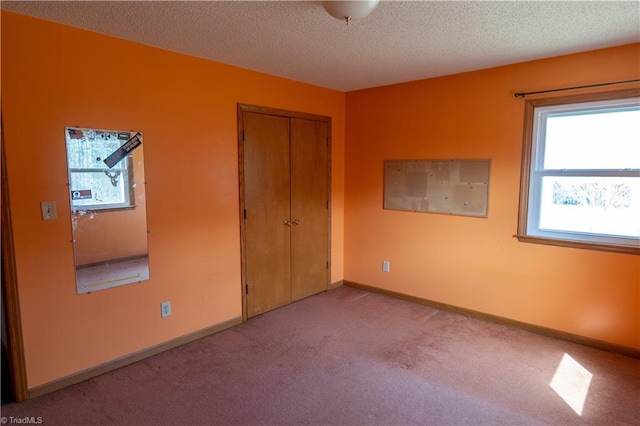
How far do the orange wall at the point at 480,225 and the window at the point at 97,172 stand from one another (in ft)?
8.33

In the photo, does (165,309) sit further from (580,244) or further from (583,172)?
(583,172)

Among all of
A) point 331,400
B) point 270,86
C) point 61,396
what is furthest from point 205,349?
point 270,86

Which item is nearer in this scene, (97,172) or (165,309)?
(97,172)

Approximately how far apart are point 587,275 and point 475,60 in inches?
78.0

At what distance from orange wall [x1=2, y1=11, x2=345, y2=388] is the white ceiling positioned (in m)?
0.20

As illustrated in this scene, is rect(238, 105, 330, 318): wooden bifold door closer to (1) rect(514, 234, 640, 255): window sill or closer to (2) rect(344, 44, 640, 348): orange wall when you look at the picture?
(2) rect(344, 44, 640, 348): orange wall

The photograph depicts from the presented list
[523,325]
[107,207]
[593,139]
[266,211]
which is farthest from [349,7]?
[523,325]

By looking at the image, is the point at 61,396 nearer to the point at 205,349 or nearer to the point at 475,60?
the point at 205,349

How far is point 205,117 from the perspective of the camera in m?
3.08

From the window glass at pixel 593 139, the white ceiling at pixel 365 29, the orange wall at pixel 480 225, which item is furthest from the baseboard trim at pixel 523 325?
the white ceiling at pixel 365 29

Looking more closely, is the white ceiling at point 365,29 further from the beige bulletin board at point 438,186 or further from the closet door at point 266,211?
the beige bulletin board at point 438,186

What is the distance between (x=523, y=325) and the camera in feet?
10.8

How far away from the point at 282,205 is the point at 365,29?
192 centimetres

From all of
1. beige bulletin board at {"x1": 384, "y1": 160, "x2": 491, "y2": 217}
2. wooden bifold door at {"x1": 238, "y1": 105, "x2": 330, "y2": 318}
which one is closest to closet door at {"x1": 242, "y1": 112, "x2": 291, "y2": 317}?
wooden bifold door at {"x1": 238, "y1": 105, "x2": 330, "y2": 318}
